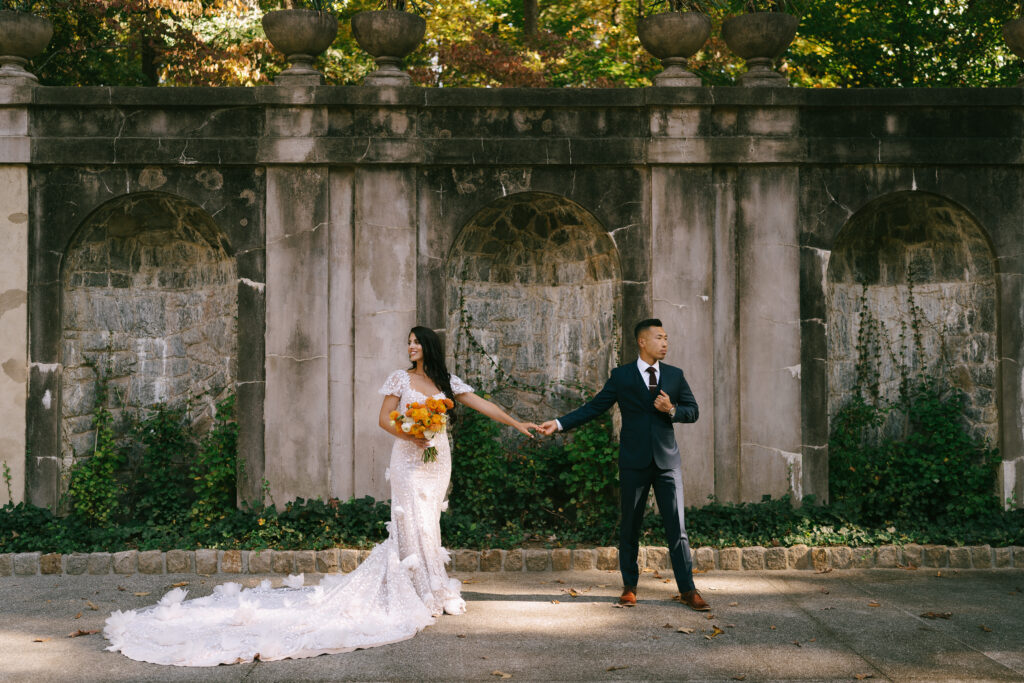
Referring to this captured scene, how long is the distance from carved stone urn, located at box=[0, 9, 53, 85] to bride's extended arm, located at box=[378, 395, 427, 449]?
4688 millimetres

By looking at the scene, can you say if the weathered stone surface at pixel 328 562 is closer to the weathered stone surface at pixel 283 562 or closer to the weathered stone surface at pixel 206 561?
the weathered stone surface at pixel 283 562

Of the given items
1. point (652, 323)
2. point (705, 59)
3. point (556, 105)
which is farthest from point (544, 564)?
point (705, 59)

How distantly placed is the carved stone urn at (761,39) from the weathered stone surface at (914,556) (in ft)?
13.9

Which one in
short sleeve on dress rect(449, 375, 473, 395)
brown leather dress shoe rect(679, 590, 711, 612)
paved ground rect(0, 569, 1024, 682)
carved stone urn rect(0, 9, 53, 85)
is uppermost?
carved stone urn rect(0, 9, 53, 85)

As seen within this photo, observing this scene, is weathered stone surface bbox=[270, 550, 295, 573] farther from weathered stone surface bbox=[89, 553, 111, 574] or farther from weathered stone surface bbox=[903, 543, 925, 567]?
weathered stone surface bbox=[903, 543, 925, 567]

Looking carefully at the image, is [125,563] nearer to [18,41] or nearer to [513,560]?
[513,560]

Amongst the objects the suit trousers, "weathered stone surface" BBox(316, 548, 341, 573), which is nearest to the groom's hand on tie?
the suit trousers

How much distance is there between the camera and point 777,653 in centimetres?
594

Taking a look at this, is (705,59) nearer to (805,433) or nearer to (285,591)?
(805,433)

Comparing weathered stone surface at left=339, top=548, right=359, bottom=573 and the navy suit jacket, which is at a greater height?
the navy suit jacket

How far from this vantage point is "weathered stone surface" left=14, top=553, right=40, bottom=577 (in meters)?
8.12

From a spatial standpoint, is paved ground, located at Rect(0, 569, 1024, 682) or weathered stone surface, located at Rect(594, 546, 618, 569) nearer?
paved ground, located at Rect(0, 569, 1024, 682)

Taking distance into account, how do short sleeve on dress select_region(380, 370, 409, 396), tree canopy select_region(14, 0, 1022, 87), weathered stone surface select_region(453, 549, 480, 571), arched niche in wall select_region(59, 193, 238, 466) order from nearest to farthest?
1. short sleeve on dress select_region(380, 370, 409, 396)
2. weathered stone surface select_region(453, 549, 480, 571)
3. arched niche in wall select_region(59, 193, 238, 466)
4. tree canopy select_region(14, 0, 1022, 87)

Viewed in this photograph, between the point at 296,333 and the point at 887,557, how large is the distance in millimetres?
5457
